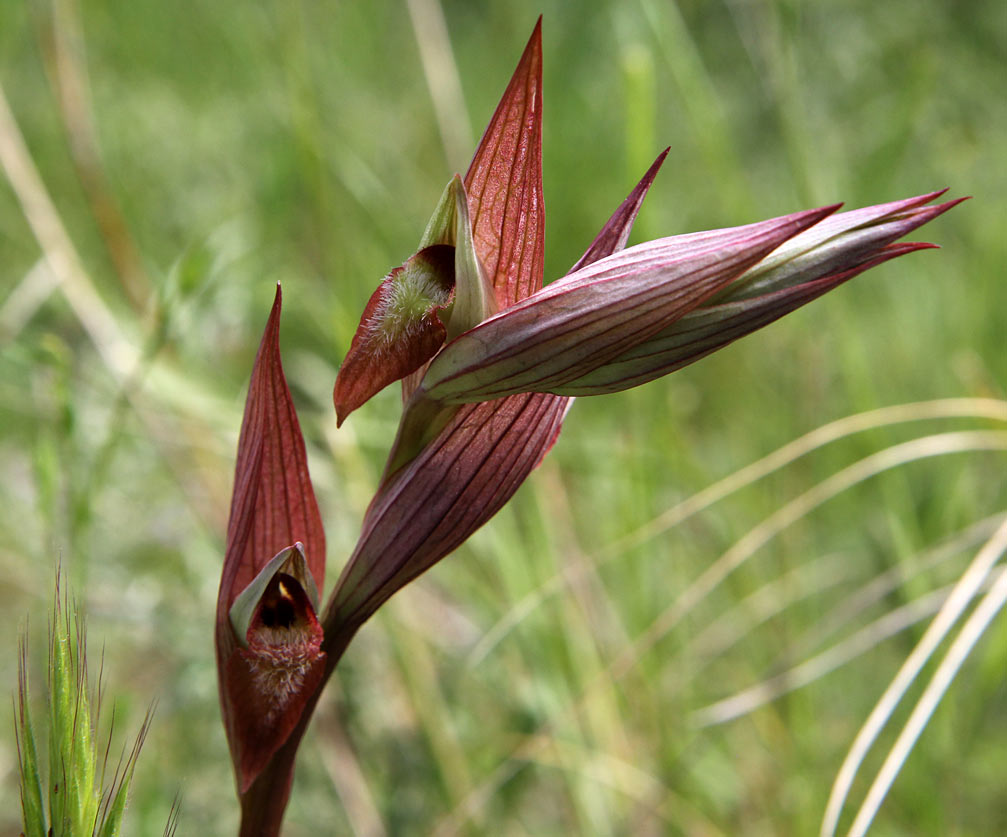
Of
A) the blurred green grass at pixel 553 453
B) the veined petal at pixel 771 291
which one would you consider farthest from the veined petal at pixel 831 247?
the blurred green grass at pixel 553 453

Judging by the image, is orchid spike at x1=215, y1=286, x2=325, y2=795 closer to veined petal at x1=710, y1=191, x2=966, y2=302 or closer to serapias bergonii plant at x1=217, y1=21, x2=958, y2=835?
serapias bergonii plant at x1=217, y1=21, x2=958, y2=835

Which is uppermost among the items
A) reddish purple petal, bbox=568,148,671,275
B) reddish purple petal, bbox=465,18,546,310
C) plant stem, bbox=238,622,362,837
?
reddish purple petal, bbox=465,18,546,310

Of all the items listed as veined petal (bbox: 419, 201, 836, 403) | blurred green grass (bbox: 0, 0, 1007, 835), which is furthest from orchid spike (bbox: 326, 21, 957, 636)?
blurred green grass (bbox: 0, 0, 1007, 835)

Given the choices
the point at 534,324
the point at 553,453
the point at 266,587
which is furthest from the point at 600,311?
the point at 553,453

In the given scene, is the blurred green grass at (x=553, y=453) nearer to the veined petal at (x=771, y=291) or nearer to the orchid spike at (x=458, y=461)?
the orchid spike at (x=458, y=461)

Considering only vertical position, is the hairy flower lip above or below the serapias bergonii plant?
below

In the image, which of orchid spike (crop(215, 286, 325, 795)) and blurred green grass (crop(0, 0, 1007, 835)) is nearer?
orchid spike (crop(215, 286, 325, 795))

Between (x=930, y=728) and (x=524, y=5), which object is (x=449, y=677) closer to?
(x=930, y=728)
